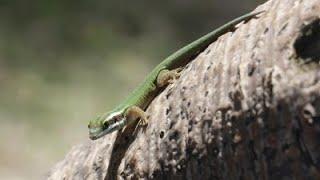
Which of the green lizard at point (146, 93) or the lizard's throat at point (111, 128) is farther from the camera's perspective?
the lizard's throat at point (111, 128)

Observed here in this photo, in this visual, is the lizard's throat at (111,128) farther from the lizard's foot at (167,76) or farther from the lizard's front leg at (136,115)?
the lizard's foot at (167,76)

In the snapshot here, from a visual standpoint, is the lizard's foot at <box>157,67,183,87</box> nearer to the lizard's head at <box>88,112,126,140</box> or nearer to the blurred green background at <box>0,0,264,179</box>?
the lizard's head at <box>88,112,126,140</box>

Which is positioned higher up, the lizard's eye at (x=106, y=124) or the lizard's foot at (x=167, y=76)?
the lizard's foot at (x=167, y=76)

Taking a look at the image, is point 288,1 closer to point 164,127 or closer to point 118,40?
point 164,127

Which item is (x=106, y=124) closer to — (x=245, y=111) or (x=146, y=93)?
(x=146, y=93)

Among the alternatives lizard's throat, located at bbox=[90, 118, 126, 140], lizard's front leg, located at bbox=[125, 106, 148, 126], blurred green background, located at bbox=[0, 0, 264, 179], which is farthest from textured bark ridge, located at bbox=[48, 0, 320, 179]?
blurred green background, located at bbox=[0, 0, 264, 179]

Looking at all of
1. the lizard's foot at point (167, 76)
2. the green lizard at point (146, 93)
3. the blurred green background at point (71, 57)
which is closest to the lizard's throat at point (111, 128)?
the green lizard at point (146, 93)

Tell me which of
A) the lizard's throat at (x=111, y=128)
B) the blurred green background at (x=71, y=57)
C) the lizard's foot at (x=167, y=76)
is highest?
the lizard's foot at (x=167, y=76)
